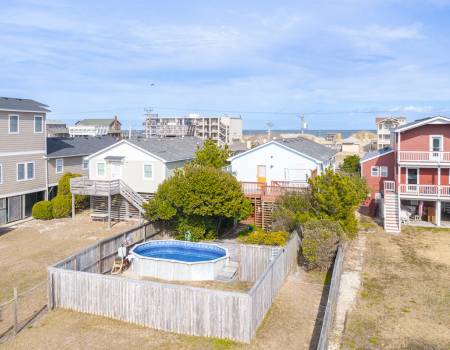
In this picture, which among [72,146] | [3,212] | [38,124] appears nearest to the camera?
[3,212]

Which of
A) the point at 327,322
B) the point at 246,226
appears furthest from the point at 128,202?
the point at 327,322

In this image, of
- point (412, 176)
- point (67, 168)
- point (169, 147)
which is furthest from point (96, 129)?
point (412, 176)

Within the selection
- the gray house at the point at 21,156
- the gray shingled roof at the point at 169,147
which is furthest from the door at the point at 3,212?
the gray shingled roof at the point at 169,147

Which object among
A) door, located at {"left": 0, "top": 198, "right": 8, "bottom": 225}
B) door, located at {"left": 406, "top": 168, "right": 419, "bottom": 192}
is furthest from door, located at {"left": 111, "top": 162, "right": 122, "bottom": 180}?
door, located at {"left": 406, "top": 168, "right": 419, "bottom": 192}

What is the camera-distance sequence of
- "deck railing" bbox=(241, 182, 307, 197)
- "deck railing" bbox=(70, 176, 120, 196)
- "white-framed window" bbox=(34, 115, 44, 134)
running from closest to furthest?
"deck railing" bbox=(241, 182, 307, 197)
"deck railing" bbox=(70, 176, 120, 196)
"white-framed window" bbox=(34, 115, 44, 134)

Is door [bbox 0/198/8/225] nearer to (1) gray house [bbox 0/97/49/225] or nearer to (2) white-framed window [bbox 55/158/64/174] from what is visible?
(1) gray house [bbox 0/97/49/225]

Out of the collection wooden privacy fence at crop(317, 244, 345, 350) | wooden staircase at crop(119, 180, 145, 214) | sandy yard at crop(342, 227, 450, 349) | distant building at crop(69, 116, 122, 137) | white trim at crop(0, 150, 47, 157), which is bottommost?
→ sandy yard at crop(342, 227, 450, 349)

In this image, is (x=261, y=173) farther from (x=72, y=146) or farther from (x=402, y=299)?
(x=72, y=146)
